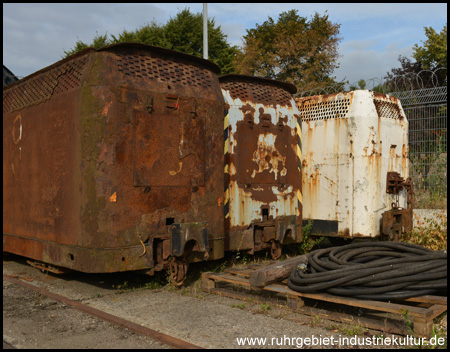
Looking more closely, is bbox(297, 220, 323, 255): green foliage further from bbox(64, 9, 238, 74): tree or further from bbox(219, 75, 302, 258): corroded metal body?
bbox(64, 9, 238, 74): tree

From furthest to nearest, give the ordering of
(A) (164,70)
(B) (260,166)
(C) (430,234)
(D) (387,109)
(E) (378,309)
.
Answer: (C) (430,234) → (D) (387,109) → (B) (260,166) → (A) (164,70) → (E) (378,309)

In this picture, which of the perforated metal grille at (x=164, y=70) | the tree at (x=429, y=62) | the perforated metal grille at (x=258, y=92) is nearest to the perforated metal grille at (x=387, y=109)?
the perforated metal grille at (x=258, y=92)

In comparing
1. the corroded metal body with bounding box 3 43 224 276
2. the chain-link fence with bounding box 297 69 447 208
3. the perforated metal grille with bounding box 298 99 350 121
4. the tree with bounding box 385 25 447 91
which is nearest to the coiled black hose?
the corroded metal body with bounding box 3 43 224 276

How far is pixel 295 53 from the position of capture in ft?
79.3

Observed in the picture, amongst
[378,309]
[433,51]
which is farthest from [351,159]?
[433,51]

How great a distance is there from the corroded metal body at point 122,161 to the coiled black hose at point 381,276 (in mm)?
1535

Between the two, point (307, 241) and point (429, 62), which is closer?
point (307, 241)

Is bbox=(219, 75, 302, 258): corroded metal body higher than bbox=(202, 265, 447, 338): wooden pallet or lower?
higher

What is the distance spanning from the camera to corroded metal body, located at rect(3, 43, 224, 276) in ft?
17.2

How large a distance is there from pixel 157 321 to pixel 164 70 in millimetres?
3081

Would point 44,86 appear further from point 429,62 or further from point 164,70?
point 429,62

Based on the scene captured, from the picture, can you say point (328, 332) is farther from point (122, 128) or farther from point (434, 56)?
point (434, 56)

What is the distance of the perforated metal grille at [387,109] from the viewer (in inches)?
304

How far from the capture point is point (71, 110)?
215 inches
